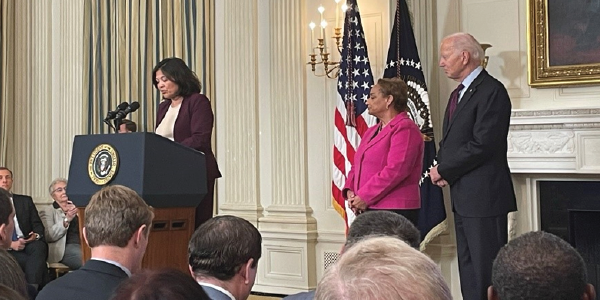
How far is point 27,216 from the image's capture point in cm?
769

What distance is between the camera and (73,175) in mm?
4641

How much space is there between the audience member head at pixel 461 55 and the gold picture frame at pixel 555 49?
62.7 inches

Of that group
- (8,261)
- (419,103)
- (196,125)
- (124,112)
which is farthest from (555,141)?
(8,261)

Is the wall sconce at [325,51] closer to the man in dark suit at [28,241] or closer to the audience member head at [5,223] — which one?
the man in dark suit at [28,241]

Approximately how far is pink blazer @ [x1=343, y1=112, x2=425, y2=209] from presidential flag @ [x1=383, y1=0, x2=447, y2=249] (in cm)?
123

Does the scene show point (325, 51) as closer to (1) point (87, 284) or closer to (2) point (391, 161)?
(2) point (391, 161)

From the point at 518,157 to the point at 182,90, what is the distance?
2.41m

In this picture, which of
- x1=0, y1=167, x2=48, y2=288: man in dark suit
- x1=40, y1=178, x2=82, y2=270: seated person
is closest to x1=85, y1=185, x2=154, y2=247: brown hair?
x1=0, y1=167, x2=48, y2=288: man in dark suit

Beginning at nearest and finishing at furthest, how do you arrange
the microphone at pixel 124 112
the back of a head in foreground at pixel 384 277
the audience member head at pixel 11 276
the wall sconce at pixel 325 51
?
the back of a head in foreground at pixel 384 277 < the audience member head at pixel 11 276 < the microphone at pixel 124 112 < the wall sconce at pixel 325 51

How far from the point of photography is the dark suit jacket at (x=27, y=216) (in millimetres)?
7637

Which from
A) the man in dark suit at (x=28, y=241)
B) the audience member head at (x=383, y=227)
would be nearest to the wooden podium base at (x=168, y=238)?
the audience member head at (x=383, y=227)

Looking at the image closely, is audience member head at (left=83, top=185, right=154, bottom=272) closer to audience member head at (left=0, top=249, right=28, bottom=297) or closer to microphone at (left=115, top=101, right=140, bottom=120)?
audience member head at (left=0, top=249, right=28, bottom=297)

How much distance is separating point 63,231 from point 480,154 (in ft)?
16.5

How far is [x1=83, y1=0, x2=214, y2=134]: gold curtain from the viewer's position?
7.87 meters
